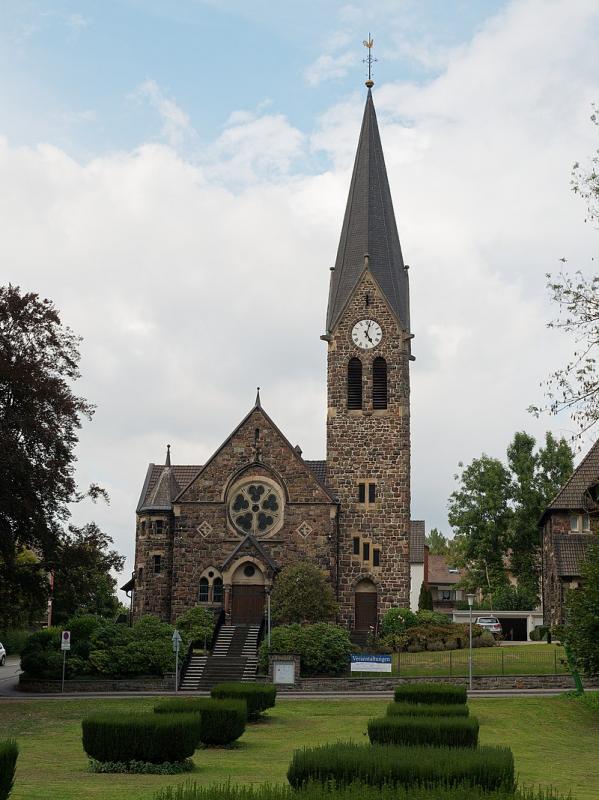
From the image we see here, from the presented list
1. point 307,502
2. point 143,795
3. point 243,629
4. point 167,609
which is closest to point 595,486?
point 307,502

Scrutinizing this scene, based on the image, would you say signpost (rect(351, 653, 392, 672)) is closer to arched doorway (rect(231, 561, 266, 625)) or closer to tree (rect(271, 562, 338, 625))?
tree (rect(271, 562, 338, 625))

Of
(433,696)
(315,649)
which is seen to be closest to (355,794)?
(433,696)

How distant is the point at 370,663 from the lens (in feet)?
149

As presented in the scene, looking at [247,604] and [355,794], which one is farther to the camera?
[247,604]

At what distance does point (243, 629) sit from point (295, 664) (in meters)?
→ 8.32

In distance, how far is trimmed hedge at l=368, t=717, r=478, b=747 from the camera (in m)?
20.1

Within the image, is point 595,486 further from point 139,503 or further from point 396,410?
point 139,503

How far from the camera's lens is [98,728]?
67.5ft

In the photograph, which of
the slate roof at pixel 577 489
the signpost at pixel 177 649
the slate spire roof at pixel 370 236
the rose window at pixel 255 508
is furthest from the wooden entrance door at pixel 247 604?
the slate roof at pixel 577 489

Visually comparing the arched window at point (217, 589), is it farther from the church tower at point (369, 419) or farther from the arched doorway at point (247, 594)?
the church tower at point (369, 419)

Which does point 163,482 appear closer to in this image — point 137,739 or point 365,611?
point 365,611

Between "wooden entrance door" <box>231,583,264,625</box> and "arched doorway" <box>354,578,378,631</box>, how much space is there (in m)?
4.96

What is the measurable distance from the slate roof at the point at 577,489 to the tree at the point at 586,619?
20.2 meters

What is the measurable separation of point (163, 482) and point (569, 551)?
68.8 feet
